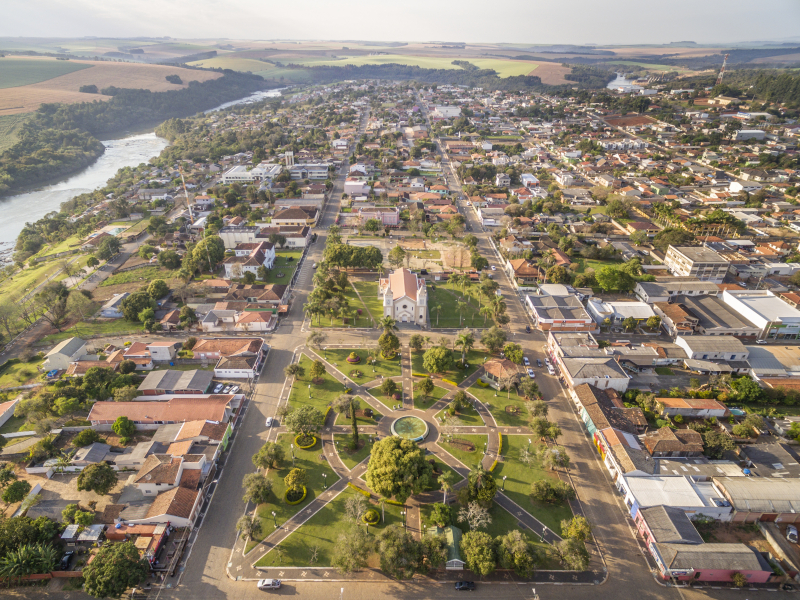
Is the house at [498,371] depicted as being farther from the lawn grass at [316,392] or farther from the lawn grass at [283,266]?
the lawn grass at [283,266]

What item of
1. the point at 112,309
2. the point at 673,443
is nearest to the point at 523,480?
the point at 673,443

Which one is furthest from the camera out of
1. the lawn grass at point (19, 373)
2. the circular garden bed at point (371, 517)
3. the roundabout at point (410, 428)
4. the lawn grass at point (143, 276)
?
the lawn grass at point (143, 276)

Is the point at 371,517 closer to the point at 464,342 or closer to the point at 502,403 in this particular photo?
the point at 502,403

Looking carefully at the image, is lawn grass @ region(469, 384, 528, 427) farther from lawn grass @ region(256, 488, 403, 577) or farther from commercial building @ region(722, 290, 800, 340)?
commercial building @ region(722, 290, 800, 340)

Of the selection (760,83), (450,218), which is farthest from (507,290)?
(760,83)

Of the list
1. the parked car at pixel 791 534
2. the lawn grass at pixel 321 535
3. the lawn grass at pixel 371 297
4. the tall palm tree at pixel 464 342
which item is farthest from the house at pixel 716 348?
the lawn grass at pixel 321 535

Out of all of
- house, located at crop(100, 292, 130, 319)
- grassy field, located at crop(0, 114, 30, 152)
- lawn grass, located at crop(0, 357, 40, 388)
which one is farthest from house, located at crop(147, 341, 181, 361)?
grassy field, located at crop(0, 114, 30, 152)
